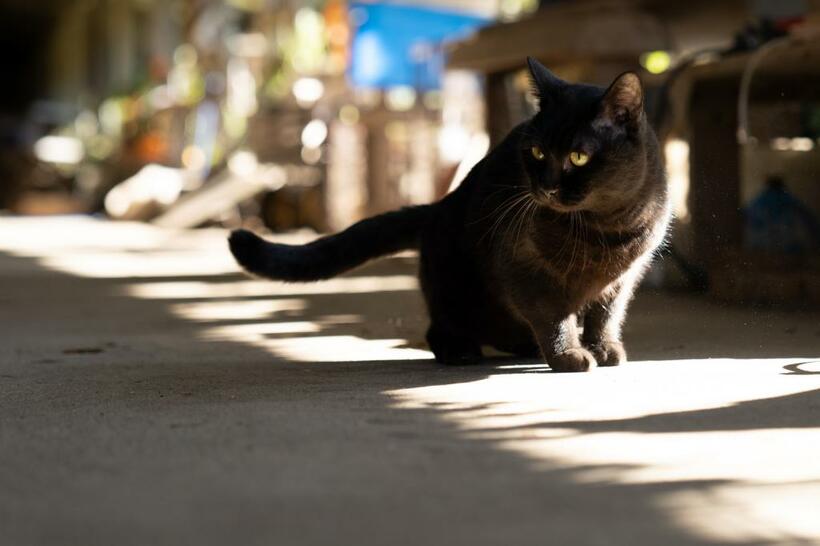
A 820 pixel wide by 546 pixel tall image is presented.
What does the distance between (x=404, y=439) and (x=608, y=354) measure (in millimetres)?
1021

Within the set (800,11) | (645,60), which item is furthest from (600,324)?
(645,60)

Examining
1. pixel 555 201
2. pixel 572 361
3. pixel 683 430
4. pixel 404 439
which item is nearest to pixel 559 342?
pixel 572 361

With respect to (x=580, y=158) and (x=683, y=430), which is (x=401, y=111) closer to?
(x=580, y=158)

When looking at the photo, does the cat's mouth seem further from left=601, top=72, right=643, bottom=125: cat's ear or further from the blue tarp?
the blue tarp

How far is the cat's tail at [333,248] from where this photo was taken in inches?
123

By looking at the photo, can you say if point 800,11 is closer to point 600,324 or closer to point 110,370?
point 600,324

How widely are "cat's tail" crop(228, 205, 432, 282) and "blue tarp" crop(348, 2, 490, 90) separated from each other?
23.7ft

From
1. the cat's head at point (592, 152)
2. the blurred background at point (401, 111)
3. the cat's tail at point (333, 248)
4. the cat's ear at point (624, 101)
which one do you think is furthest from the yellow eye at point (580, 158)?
the blurred background at point (401, 111)

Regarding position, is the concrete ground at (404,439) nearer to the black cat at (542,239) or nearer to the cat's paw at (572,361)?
the cat's paw at (572,361)

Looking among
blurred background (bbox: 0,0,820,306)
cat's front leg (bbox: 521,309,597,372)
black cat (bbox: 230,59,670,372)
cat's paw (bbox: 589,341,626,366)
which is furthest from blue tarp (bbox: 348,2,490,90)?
cat's front leg (bbox: 521,309,597,372)

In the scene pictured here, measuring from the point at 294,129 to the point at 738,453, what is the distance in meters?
9.05

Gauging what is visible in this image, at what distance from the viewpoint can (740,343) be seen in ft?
10.6

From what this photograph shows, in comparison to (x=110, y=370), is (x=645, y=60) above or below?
above

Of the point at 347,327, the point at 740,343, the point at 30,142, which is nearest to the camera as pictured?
the point at 740,343
